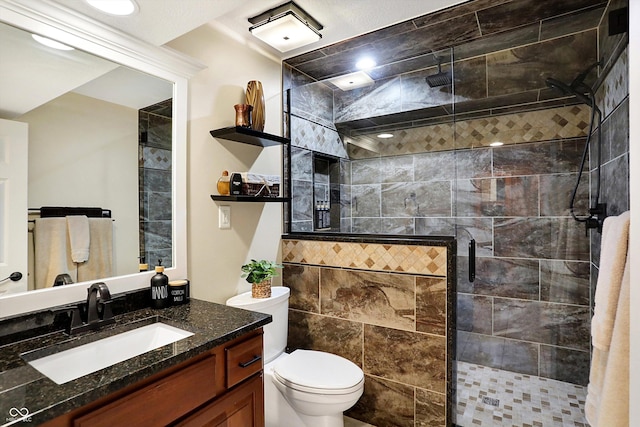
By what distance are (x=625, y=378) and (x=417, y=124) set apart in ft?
5.72

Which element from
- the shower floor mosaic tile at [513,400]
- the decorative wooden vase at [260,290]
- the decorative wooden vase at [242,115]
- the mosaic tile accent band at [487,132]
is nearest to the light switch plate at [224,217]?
the decorative wooden vase at [260,290]

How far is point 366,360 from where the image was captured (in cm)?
212

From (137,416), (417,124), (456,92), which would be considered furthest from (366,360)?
(456,92)

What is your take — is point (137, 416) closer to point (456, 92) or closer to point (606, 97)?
point (456, 92)

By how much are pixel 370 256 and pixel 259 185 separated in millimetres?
825

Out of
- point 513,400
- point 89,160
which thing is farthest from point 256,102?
point 513,400

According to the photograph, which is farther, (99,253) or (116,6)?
(99,253)

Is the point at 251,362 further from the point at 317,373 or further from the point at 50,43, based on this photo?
the point at 50,43

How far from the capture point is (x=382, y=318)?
205 cm

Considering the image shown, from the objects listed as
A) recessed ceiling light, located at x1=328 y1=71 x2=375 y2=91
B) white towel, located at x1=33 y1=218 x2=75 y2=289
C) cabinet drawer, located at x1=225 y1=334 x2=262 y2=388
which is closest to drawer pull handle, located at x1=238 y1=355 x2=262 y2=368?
cabinet drawer, located at x1=225 y1=334 x2=262 y2=388

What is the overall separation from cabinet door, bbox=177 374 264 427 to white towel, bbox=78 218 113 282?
76 centimetres

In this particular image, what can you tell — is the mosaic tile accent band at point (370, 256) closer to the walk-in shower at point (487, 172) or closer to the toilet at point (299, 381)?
the walk-in shower at point (487, 172)

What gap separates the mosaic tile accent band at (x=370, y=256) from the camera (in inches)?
74.8

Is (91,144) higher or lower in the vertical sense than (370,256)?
higher
